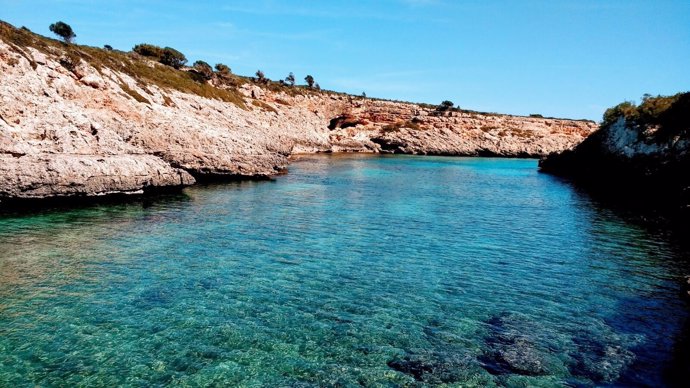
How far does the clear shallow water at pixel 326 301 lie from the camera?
11.9 metres

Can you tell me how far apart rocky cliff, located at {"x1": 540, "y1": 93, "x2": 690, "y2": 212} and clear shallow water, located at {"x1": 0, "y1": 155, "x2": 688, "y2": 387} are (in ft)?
56.8

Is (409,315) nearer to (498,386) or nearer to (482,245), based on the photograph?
(498,386)

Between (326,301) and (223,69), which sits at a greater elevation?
(223,69)

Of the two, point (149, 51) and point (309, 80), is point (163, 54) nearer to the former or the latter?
point (149, 51)

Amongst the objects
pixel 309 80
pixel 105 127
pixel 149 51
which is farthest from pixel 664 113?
pixel 309 80

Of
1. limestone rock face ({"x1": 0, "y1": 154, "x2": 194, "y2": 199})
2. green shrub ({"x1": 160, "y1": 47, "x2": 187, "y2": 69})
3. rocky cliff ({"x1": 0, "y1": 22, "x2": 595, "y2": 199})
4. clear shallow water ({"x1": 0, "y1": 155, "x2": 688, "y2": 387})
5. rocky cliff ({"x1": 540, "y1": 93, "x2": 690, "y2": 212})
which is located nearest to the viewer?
clear shallow water ({"x1": 0, "y1": 155, "x2": 688, "y2": 387})

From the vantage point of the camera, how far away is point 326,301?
1659 cm

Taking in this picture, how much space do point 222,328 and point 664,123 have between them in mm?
57347

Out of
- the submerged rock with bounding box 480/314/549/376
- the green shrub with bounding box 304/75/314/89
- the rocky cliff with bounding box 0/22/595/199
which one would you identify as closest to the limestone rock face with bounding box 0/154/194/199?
the rocky cliff with bounding box 0/22/595/199

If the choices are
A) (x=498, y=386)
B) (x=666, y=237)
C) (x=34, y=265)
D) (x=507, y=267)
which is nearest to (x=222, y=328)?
(x=498, y=386)

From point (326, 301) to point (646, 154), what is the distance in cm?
5076

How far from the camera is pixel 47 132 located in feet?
117

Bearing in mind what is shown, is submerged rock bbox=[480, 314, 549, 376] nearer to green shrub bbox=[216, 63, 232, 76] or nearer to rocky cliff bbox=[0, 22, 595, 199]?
rocky cliff bbox=[0, 22, 595, 199]

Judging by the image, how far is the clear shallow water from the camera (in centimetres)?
1194
